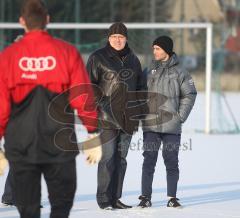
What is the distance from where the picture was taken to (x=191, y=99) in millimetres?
6883

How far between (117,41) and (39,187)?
2.53m

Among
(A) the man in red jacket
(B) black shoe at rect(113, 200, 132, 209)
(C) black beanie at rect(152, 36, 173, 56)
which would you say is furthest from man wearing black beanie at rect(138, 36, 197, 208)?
(A) the man in red jacket

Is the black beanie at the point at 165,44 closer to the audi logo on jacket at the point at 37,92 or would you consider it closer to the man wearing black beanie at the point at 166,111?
the man wearing black beanie at the point at 166,111

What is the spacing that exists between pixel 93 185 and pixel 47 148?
3.93 metres

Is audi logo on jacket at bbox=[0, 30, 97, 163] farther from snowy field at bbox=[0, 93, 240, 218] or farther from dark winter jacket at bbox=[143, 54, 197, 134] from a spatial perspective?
dark winter jacket at bbox=[143, 54, 197, 134]

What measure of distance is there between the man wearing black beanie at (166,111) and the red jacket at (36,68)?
257 cm

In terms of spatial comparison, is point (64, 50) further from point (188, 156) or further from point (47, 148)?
point (188, 156)

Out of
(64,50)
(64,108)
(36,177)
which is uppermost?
(64,50)

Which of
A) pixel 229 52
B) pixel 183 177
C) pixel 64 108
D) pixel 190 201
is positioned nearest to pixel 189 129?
pixel 183 177

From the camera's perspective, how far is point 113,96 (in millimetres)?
6773

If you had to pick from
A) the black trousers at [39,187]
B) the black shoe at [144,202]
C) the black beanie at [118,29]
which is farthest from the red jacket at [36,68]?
Result: the black shoe at [144,202]

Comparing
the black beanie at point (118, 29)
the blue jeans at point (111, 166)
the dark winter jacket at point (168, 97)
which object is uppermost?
the black beanie at point (118, 29)

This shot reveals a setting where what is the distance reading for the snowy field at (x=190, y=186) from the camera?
21.7 ft

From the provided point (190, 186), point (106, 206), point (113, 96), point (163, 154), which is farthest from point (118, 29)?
point (190, 186)
